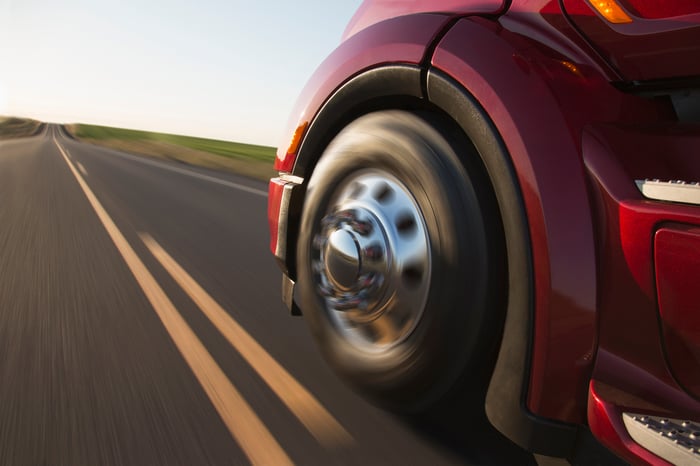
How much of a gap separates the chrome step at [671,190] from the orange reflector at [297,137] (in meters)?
1.58

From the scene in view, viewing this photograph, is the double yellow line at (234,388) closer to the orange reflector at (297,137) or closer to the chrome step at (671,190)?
the orange reflector at (297,137)

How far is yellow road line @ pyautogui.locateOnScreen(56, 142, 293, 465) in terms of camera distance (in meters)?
1.97

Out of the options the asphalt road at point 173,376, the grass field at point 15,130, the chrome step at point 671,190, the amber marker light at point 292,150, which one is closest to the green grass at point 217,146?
the grass field at point 15,130

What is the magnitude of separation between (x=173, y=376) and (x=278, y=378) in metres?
0.47

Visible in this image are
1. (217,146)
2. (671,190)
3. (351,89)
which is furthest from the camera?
(217,146)

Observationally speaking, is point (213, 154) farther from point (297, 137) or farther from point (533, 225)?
point (533, 225)

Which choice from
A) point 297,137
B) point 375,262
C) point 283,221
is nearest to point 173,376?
point 283,221

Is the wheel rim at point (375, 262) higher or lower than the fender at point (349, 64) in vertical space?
lower

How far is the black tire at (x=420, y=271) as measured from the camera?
185cm

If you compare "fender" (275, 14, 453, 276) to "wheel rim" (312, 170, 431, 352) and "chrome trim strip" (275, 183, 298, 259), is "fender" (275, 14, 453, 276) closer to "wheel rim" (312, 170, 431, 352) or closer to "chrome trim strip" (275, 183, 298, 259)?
"chrome trim strip" (275, 183, 298, 259)

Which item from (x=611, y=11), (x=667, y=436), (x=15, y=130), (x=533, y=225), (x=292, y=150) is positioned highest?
(x=611, y=11)

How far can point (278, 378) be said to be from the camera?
2594mm

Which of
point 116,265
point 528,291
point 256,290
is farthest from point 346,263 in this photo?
Result: point 116,265

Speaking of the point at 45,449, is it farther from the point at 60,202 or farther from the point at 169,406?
the point at 60,202
